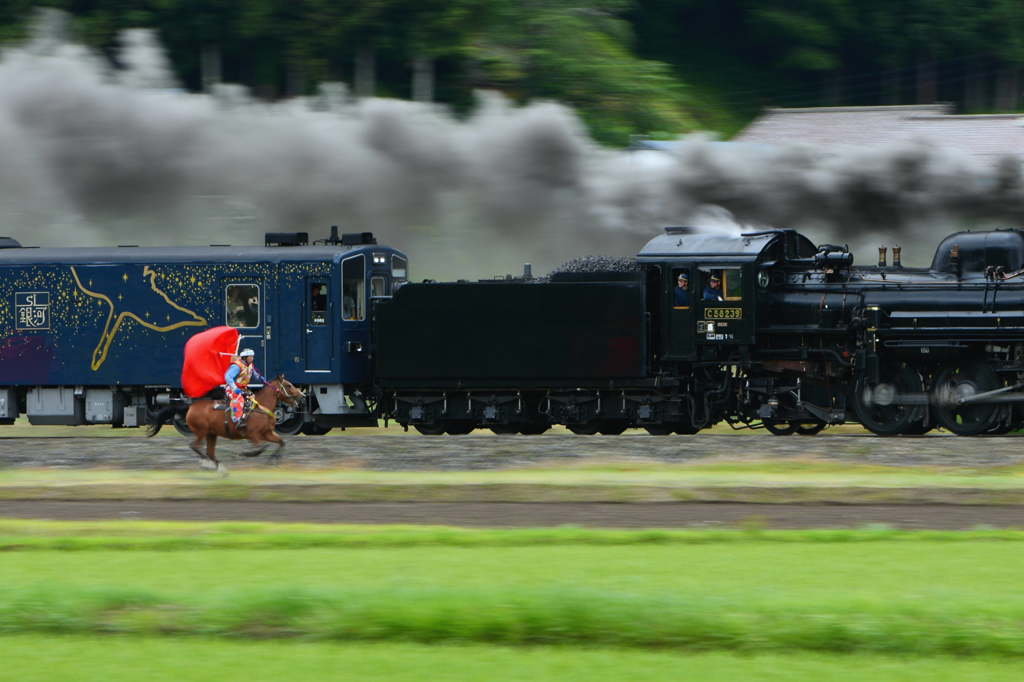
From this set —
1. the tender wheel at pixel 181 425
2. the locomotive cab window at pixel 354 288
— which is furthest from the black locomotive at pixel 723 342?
the tender wheel at pixel 181 425

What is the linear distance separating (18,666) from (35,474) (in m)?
10.6

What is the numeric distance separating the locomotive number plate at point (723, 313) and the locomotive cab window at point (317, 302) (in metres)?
6.01

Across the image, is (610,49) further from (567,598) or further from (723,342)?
Result: (567,598)

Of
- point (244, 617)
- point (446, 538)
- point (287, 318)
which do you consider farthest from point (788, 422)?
point (244, 617)

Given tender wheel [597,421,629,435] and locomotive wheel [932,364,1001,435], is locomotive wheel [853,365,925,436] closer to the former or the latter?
locomotive wheel [932,364,1001,435]

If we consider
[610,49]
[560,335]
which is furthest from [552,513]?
[610,49]

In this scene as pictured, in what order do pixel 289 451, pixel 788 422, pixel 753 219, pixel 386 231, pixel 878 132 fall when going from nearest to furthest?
pixel 289 451 → pixel 788 422 → pixel 753 219 → pixel 386 231 → pixel 878 132

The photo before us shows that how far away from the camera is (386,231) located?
35.5 metres

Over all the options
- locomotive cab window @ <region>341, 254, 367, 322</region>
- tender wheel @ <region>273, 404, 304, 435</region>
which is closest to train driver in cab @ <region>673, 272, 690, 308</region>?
locomotive cab window @ <region>341, 254, 367, 322</region>

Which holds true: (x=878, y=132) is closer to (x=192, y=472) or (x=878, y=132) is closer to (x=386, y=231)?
(x=386, y=231)

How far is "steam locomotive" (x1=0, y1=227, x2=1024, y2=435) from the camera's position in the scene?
21422mm

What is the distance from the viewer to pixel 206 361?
16500mm

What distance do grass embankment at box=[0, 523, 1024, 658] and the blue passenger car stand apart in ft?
43.6

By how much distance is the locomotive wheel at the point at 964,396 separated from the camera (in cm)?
2095
